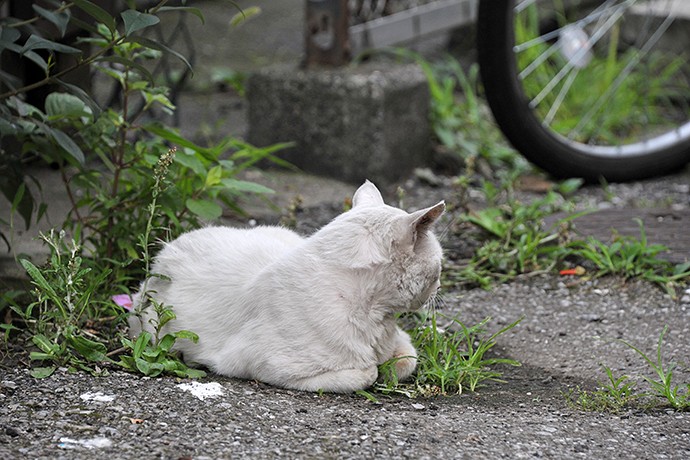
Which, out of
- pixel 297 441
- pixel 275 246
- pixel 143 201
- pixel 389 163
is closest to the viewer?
pixel 297 441

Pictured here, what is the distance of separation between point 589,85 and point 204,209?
2.80 meters

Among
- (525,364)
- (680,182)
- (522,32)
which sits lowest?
(525,364)

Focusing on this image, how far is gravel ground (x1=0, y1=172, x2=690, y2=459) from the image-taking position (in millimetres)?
2037

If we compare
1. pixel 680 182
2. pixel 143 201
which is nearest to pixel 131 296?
pixel 143 201

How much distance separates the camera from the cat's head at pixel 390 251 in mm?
2363

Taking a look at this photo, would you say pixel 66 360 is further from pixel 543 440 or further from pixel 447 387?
pixel 543 440

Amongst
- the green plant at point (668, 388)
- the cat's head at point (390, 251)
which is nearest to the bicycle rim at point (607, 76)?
the green plant at point (668, 388)

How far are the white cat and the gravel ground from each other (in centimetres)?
7

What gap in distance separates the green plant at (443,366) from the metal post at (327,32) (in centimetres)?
180

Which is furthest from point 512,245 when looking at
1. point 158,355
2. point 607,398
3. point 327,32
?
point 158,355

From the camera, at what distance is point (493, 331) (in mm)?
2945

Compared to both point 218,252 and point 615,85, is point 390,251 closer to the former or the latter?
point 218,252

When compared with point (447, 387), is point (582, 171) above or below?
above

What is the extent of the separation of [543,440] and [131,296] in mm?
1211
